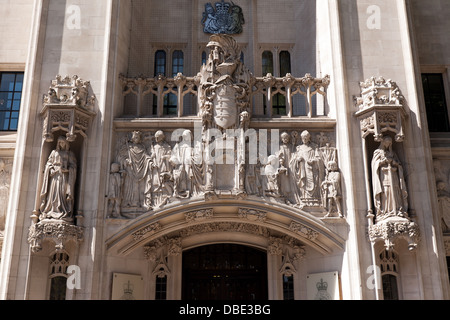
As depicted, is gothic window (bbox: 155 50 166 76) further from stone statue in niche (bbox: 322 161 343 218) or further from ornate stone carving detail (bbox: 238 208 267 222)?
stone statue in niche (bbox: 322 161 343 218)

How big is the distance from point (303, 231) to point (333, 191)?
1.31 m

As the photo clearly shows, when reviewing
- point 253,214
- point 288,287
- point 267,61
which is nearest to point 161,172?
point 253,214

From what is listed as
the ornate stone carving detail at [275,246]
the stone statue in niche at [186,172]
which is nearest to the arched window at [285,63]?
the stone statue in niche at [186,172]

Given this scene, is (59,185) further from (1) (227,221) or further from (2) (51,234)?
(1) (227,221)

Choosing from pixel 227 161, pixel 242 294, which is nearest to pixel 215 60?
pixel 227 161

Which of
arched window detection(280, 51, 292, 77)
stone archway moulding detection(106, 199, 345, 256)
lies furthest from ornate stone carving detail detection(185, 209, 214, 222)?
arched window detection(280, 51, 292, 77)

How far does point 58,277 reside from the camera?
13672 millimetres

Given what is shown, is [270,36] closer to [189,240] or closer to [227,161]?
[227,161]

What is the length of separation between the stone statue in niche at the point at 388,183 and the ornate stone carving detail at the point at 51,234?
7804mm

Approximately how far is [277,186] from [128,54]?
248 inches

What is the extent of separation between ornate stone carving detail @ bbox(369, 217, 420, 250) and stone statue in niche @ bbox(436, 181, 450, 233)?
211 centimetres

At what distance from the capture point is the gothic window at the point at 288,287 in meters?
15.1
